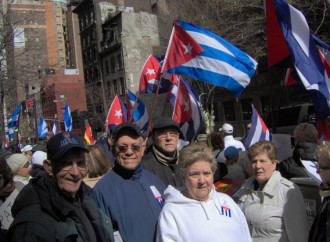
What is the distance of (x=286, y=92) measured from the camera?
98.6 feet

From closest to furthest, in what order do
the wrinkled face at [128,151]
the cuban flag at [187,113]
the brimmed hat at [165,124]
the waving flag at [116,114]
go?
the wrinkled face at [128,151]
the brimmed hat at [165,124]
the cuban flag at [187,113]
the waving flag at [116,114]

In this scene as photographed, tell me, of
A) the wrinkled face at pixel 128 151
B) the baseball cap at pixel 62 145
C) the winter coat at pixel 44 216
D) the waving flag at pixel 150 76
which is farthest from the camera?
the waving flag at pixel 150 76

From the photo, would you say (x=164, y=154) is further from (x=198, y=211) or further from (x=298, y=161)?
(x=298, y=161)

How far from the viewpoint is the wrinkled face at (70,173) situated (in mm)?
2385

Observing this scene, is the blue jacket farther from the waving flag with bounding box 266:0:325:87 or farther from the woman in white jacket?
the waving flag with bounding box 266:0:325:87

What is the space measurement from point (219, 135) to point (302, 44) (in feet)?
6.65

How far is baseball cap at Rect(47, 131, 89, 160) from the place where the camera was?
7.81 ft

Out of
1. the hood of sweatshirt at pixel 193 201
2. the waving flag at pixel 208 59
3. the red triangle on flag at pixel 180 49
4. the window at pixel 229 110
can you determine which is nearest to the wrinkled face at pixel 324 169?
the hood of sweatshirt at pixel 193 201

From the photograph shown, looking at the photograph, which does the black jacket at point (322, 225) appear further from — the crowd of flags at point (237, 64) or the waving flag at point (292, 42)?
the waving flag at point (292, 42)

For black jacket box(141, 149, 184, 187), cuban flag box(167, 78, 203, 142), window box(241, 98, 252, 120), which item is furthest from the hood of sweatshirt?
window box(241, 98, 252, 120)

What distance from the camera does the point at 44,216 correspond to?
2.13 metres

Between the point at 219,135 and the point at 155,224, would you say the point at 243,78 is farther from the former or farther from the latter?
the point at 155,224

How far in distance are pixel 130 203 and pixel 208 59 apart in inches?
149

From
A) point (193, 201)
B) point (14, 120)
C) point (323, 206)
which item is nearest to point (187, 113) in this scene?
point (323, 206)
